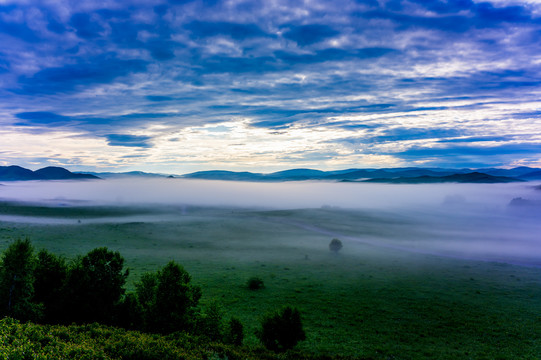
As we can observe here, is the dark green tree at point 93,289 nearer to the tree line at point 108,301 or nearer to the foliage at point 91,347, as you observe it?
the tree line at point 108,301

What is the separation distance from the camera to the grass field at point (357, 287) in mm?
52125

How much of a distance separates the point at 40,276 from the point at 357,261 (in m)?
100

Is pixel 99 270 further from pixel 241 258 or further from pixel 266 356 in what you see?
pixel 241 258

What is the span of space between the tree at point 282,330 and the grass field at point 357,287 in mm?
5858

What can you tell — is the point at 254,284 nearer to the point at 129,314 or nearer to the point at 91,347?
the point at 129,314

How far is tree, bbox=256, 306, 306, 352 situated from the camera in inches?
1674

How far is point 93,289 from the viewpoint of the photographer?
4644cm

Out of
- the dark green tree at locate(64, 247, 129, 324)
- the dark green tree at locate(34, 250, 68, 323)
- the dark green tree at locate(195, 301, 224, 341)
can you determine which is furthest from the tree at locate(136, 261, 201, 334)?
the dark green tree at locate(34, 250, 68, 323)

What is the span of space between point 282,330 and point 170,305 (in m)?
16.2

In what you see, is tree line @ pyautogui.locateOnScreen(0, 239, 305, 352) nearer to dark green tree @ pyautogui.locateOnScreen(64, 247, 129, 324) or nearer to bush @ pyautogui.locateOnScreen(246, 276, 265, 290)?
dark green tree @ pyautogui.locateOnScreen(64, 247, 129, 324)

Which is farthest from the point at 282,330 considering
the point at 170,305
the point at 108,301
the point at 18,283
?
the point at 18,283

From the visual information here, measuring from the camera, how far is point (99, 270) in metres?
47.7

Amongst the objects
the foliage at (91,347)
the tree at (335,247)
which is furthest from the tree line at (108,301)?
the tree at (335,247)

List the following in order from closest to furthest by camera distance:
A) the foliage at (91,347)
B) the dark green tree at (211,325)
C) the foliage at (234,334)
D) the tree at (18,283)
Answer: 1. the foliage at (91,347)
2. the tree at (18,283)
3. the foliage at (234,334)
4. the dark green tree at (211,325)
